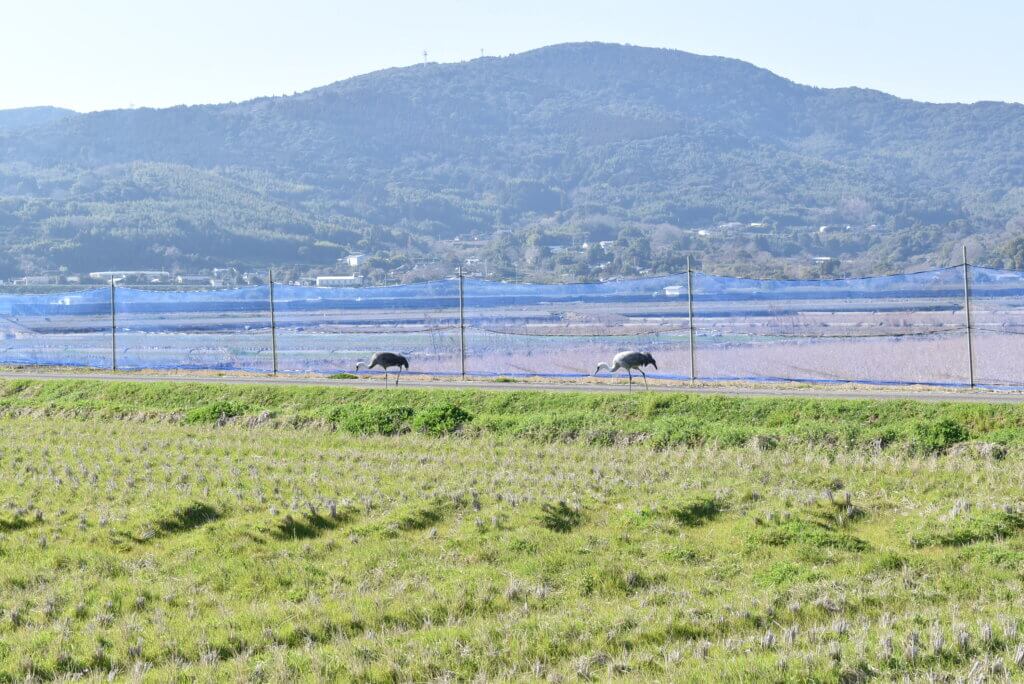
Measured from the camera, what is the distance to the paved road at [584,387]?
1848cm

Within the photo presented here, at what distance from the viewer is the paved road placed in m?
18.5

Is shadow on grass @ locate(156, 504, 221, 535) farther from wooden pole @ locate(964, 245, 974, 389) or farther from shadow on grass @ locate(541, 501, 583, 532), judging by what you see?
wooden pole @ locate(964, 245, 974, 389)

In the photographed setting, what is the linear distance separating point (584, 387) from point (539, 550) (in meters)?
11.7

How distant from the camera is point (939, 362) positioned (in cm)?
2189

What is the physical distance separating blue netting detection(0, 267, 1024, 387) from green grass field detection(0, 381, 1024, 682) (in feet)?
19.0

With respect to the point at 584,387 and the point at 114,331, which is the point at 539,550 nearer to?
the point at 584,387

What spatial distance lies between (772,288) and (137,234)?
535 feet

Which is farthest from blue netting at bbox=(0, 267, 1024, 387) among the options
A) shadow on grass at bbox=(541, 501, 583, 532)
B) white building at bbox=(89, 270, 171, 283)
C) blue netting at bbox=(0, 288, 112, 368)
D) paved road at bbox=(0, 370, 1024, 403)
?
white building at bbox=(89, 270, 171, 283)

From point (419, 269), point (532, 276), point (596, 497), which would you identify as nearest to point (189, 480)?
point (596, 497)

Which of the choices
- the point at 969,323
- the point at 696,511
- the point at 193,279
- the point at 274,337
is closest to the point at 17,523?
the point at 696,511

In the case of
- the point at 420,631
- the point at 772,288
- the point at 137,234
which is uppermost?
the point at 137,234

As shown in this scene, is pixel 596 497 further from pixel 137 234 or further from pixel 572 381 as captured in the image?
pixel 137 234

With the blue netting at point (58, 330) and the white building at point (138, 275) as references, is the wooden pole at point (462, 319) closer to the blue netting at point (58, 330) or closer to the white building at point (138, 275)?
the blue netting at point (58, 330)

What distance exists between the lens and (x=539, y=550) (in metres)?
10.1
